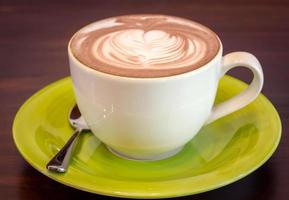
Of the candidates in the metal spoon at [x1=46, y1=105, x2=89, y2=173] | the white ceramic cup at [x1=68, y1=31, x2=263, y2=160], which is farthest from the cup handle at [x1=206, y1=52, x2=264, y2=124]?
the metal spoon at [x1=46, y1=105, x2=89, y2=173]

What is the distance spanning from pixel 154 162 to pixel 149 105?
10cm

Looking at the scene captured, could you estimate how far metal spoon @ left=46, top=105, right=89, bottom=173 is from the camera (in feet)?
1.72

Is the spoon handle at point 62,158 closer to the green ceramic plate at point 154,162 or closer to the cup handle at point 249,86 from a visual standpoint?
the green ceramic plate at point 154,162

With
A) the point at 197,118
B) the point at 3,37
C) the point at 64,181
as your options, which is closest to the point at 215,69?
the point at 197,118

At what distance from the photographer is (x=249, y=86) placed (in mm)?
603

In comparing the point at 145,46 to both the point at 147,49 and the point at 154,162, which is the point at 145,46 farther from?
the point at 154,162

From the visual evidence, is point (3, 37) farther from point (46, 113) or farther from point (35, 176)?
point (35, 176)

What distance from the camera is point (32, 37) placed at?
2.99 feet

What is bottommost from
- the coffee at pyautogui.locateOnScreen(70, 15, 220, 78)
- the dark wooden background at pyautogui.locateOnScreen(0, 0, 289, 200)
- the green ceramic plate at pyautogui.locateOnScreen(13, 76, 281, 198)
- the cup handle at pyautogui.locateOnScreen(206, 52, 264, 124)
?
the dark wooden background at pyautogui.locateOnScreen(0, 0, 289, 200)

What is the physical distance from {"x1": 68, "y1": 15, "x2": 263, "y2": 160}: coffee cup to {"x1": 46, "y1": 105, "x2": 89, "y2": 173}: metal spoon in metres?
0.04

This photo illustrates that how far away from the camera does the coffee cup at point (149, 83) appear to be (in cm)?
51

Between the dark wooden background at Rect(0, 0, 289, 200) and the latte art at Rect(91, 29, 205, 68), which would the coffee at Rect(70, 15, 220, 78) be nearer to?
the latte art at Rect(91, 29, 205, 68)

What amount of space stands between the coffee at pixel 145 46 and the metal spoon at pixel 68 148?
0.11 meters

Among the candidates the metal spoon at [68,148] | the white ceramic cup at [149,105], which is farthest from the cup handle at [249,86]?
the metal spoon at [68,148]
